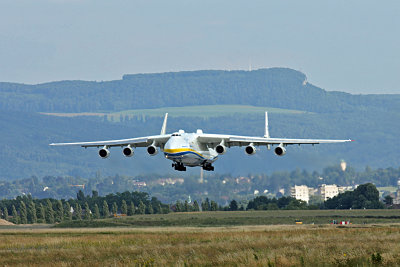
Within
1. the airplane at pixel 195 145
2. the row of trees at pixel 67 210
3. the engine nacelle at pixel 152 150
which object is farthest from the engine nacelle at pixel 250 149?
the row of trees at pixel 67 210

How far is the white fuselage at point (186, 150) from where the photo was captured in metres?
66.9

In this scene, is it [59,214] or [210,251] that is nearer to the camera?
[210,251]

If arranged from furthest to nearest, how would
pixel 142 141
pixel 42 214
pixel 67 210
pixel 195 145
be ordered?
pixel 67 210 → pixel 42 214 → pixel 142 141 → pixel 195 145

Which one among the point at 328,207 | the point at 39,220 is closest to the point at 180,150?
the point at 39,220

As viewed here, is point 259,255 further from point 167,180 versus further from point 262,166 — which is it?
point 262,166

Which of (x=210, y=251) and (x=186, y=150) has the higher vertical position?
(x=186, y=150)

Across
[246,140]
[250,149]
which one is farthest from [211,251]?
[246,140]

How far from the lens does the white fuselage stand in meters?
66.9

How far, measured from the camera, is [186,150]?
67.2 m

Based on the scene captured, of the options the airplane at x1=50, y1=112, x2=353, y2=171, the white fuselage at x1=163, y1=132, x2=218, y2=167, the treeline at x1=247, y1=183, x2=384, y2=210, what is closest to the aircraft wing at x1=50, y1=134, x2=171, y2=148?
the airplane at x1=50, y1=112, x2=353, y2=171

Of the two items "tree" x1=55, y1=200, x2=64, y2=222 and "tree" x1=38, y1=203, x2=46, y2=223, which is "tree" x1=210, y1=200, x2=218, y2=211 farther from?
"tree" x1=38, y1=203, x2=46, y2=223

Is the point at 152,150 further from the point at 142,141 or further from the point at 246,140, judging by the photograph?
the point at 246,140

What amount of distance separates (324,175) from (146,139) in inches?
4892

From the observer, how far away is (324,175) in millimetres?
194250
